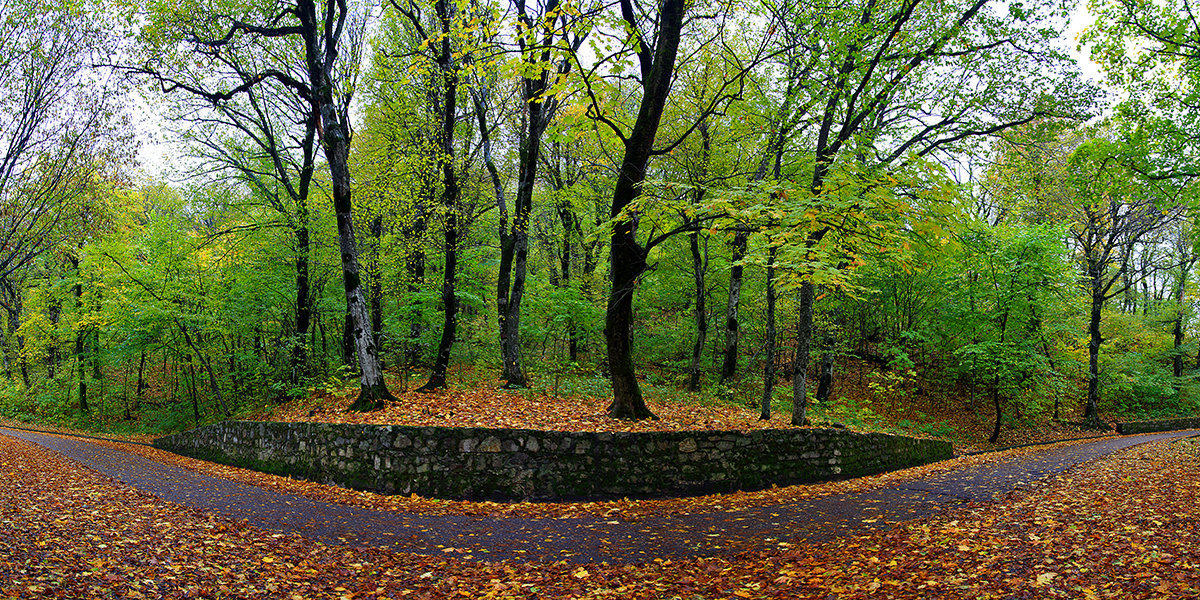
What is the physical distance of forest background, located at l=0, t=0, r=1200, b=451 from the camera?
8039mm

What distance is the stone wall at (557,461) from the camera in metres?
7.39

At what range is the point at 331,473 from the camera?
8.61 meters

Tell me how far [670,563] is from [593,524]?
1600 mm

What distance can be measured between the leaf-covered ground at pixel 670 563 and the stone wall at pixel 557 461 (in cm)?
230

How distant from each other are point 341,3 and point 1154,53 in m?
14.2

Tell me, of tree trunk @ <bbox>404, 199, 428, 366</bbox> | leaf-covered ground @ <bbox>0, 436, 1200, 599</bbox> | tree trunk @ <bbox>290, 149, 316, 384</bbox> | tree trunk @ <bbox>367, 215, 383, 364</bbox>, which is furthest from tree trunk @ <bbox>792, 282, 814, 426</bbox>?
tree trunk @ <bbox>290, 149, 316, 384</bbox>

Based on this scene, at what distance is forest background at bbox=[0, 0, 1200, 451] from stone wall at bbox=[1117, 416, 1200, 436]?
1.10 metres

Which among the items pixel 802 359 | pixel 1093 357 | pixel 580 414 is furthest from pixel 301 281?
pixel 1093 357

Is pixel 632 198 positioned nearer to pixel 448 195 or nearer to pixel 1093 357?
pixel 448 195

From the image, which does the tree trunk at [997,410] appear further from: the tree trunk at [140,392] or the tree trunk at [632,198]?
the tree trunk at [140,392]

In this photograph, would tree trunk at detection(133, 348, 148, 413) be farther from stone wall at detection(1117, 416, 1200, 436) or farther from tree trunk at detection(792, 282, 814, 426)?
stone wall at detection(1117, 416, 1200, 436)

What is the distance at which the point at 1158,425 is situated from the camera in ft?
61.7

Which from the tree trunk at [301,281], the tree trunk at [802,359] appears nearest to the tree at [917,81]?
the tree trunk at [802,359]

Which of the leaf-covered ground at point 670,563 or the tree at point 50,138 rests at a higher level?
the tree at point 50,138
